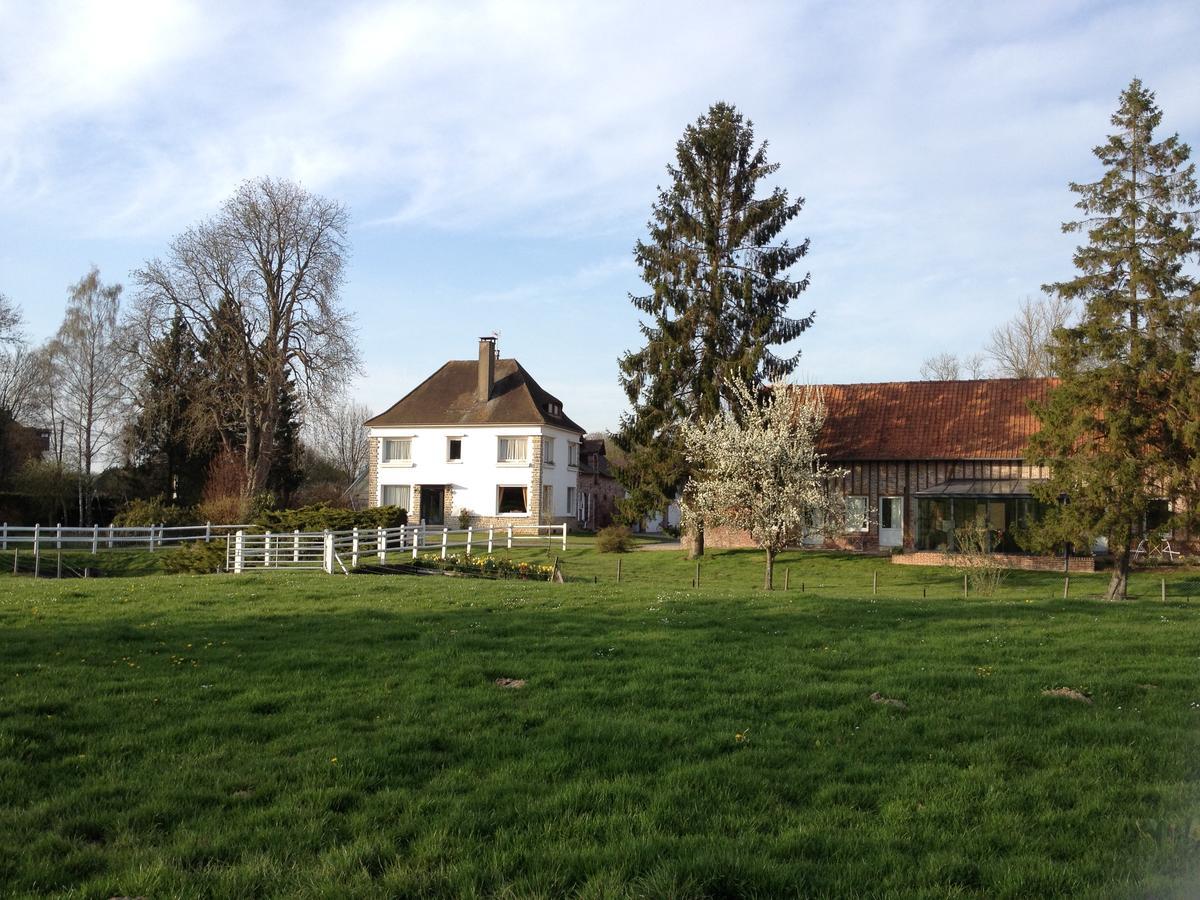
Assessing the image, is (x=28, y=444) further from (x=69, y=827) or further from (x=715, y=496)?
(x=69, y=827)

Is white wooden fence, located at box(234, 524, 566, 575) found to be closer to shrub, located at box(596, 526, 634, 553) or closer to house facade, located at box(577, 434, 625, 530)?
shrub, located at box(596, 526, 634, 553)

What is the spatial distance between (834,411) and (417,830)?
36207 millimetres

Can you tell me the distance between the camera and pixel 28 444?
168 feet

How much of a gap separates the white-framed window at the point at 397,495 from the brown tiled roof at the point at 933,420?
75.5 feet

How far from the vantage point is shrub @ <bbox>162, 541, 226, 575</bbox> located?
91.0ft

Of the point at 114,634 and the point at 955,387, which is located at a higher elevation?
the point at 955,387

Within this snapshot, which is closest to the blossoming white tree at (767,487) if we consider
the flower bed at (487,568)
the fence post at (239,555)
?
the flower bed at (487,568)

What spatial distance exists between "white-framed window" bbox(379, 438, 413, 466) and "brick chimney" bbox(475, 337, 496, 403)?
178 inches

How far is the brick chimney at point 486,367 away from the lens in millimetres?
51500

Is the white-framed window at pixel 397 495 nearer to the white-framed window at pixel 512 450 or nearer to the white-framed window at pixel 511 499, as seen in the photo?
the white-framed window at pixel 511 499

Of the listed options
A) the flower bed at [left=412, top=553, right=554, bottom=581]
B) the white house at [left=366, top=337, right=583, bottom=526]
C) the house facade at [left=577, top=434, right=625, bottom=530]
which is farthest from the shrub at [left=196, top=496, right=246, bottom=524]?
the house facade at [left=577, top=434, right=625, bottom=530]

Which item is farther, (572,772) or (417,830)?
(572,772)

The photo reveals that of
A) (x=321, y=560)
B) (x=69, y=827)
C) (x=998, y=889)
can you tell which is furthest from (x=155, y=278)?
(x=998, y=889)

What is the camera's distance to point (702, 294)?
113 feet
